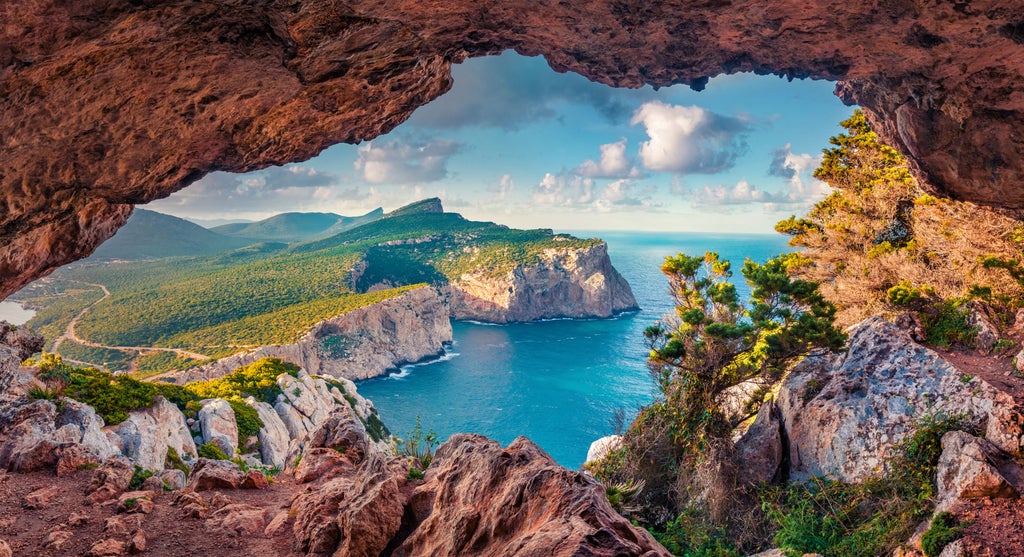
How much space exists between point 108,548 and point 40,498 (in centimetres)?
345

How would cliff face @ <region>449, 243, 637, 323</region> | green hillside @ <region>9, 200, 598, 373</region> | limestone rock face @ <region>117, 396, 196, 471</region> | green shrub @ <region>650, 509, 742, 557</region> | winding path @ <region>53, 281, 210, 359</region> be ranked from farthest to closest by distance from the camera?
1. cliff face @ <region>449, 243, 637, 323</region>
2. green hillside @ <region>9, 200, 598, 373</region>
3. winding path @ <region>53, 281, 210, 359</region>
4. limestone rock face @ <region>117, 396, 196, 471</region>
5. green shrub @ <region>650, 509, 742, 557</region>

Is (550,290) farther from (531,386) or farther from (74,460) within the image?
(74,460)

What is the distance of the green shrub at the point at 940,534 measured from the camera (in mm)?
7168

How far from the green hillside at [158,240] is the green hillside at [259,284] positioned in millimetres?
25955

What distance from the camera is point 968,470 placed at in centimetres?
795

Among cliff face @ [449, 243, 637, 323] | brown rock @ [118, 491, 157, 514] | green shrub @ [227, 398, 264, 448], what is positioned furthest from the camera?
cliff face @ [449, 243, 637, 323]

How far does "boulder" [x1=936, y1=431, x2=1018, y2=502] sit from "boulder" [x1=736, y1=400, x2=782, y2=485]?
13.3 feet

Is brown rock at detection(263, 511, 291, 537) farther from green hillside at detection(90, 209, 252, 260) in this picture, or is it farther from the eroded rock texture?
green hillside at detection(90, 209, 252, 260)

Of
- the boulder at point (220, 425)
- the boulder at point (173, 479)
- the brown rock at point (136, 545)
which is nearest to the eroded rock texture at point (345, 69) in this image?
the boulder at point (173, 479)

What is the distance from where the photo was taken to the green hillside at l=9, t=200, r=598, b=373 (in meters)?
59.6

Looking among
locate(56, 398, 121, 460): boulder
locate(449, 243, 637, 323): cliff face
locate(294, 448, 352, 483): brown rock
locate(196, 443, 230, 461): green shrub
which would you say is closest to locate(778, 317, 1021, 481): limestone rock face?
locate(294, 448, 352, 483): brown rock

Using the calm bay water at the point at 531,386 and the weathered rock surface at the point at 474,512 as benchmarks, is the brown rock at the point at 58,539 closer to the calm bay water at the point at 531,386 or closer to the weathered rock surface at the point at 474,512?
the weathered rock surface at the point at 474,512

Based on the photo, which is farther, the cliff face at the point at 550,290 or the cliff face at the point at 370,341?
the cliff face at the point at 550,290

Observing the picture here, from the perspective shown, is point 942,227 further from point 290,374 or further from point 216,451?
point 290,374
